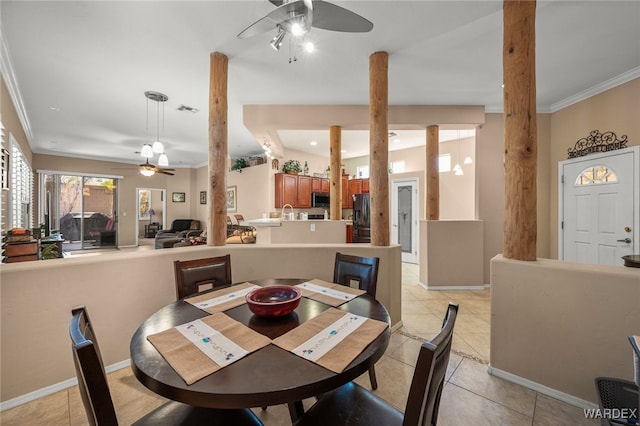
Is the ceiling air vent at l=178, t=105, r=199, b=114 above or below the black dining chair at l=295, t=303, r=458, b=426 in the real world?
above

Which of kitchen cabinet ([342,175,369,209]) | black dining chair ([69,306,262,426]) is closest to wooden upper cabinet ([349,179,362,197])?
kitchen cabinet ([342,175,369,209])

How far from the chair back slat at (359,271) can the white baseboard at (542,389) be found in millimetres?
1186

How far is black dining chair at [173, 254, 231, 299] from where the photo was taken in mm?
1676

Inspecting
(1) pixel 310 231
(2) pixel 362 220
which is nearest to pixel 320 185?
(2) pixel 362 220

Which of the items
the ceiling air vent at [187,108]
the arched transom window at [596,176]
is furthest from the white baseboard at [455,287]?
the ceiling air vent at [187,108]

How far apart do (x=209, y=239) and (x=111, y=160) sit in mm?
7900

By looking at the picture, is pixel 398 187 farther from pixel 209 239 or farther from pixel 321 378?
pixel 321 378

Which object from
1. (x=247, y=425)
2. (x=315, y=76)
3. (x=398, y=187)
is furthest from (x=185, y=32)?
(x=398, y=187)

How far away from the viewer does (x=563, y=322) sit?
167 cm

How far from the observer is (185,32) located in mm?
2279

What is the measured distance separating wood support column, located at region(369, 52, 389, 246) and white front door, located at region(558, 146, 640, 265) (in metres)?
3.05

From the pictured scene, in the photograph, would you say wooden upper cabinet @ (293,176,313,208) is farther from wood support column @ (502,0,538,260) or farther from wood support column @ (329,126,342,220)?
wood support column @ (502,0,538,260)

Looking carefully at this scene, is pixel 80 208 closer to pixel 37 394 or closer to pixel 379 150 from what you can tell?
pixel 37 394

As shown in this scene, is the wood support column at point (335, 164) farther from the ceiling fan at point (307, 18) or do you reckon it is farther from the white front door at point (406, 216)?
the white front door at point (406, 216)
